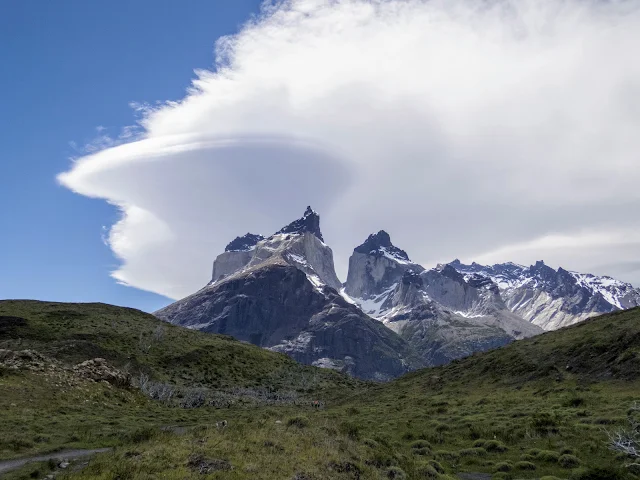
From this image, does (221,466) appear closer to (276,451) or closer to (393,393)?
(276,451)

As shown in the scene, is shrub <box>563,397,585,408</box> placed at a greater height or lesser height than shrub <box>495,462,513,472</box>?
greater

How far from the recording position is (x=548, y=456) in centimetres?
2250

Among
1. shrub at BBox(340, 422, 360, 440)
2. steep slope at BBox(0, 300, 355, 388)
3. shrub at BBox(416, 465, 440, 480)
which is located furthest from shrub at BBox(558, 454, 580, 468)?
steep slope at BBox(0, 300, 355, 388)

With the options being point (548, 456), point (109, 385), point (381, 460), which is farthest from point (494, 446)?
point (109, 385)

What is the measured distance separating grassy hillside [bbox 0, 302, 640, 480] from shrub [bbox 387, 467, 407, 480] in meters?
0.13

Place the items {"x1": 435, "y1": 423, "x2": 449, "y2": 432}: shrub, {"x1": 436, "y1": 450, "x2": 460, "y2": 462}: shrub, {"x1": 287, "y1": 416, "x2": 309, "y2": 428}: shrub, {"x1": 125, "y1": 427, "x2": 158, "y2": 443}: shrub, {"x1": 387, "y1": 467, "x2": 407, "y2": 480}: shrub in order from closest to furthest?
{"x1": 387, "y1": 467, "x2": 407, "y2": 480}: shrub
{"x1": 125, "y1": 427, "x2": 158, "y2": 443}: shrub
{"x1": 436, "y1": 450, "x2": 460, "y2": 462}: shrub
{"x1": 287, "y1": 416, "x2": 309, "y2": 428}: shrub
{"x1": 435, "y1": 423, "x2": 449, "y2": 432}: shrub

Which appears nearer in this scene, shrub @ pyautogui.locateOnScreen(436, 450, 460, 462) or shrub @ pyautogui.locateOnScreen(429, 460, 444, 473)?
shrub @ pyautogui.locateOnScreen(429, 460, 444, 473)

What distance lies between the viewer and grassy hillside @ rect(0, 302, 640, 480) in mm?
18906

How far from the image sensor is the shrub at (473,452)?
25.4 m

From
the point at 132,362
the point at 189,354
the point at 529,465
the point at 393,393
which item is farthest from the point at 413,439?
the point at 189,354

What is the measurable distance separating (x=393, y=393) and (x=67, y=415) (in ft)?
137

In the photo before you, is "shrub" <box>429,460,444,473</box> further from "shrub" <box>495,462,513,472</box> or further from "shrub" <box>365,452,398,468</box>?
"shrub" <box>495,462,513,472</box>

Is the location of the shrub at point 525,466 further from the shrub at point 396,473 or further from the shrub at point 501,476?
the shrub at point 396,473

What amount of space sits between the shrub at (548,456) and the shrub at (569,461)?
51 cm
